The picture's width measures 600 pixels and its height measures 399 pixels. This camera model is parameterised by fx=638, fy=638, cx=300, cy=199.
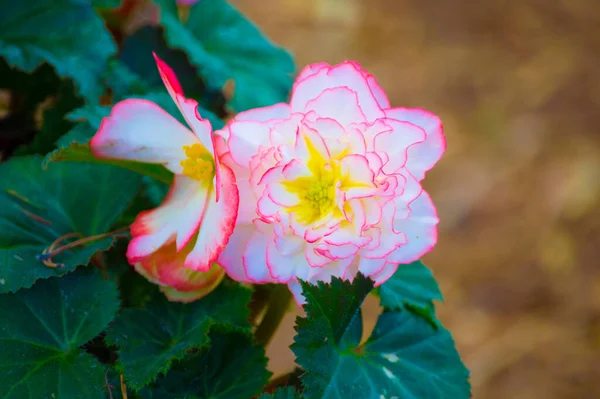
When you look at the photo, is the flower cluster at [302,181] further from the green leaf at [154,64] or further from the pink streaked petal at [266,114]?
the green leaf at [154,64]

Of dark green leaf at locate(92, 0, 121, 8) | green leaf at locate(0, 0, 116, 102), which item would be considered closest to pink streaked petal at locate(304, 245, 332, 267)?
green leaf at locate(0, 0, 116, 102)

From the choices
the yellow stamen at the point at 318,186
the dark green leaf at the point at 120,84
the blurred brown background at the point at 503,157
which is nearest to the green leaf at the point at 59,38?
the dark green leaf at the point at 120,84

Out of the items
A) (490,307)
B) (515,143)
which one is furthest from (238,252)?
(515,143)

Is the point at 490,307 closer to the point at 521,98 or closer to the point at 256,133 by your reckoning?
the point at 521,98

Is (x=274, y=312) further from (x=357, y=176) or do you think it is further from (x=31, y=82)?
(x=31, y=82)

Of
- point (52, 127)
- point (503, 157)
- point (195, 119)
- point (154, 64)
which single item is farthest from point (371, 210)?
point (503, 157)

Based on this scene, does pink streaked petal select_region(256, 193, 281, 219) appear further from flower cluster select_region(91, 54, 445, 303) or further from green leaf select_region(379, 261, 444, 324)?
green leaf select_region(379, 261, 444, 324)
